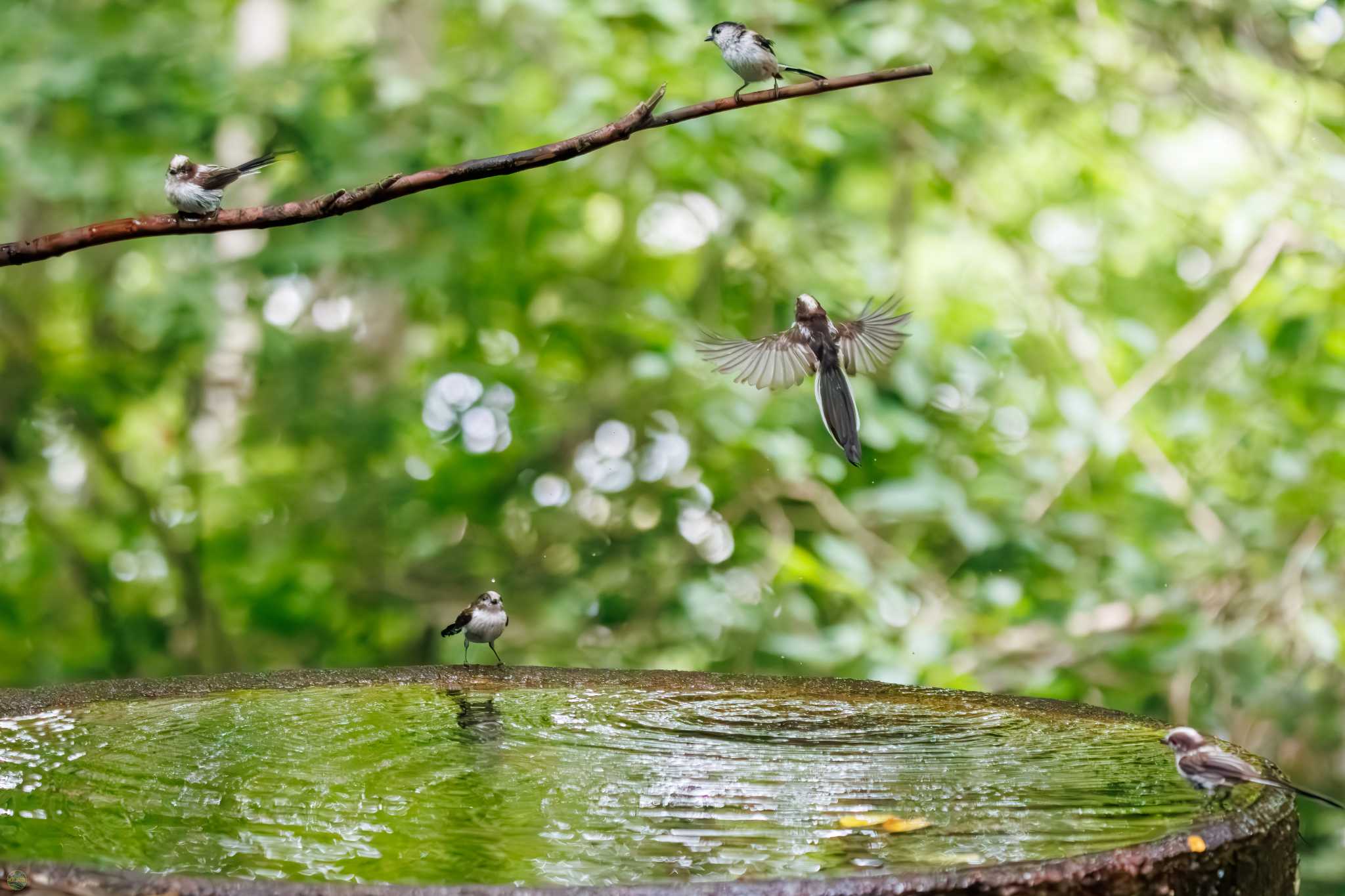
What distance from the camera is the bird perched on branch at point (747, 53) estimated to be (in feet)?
11.1

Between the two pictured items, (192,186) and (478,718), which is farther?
(192,186)

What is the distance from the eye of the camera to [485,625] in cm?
337

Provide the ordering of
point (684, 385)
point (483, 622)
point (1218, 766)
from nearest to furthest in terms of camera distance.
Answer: point (1218, 766) < point (483, 622) < point (684, 385)

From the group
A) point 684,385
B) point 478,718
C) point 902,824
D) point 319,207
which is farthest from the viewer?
point 684,385

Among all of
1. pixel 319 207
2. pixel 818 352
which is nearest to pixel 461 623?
pixel 818 352

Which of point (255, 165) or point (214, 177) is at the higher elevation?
point (214, 177)

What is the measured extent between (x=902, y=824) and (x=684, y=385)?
3.11 m

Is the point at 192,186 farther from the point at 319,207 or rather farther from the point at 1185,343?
the point at 1185,343

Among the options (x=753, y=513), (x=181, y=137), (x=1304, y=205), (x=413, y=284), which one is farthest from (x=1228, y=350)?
(x=181, y=137)

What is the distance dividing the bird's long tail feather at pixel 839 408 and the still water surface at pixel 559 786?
0.56m

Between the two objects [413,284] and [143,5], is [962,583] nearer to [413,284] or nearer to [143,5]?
[413,284]

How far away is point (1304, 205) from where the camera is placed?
4844mm

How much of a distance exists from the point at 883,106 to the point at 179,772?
4.11m

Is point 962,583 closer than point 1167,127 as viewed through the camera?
Yes
